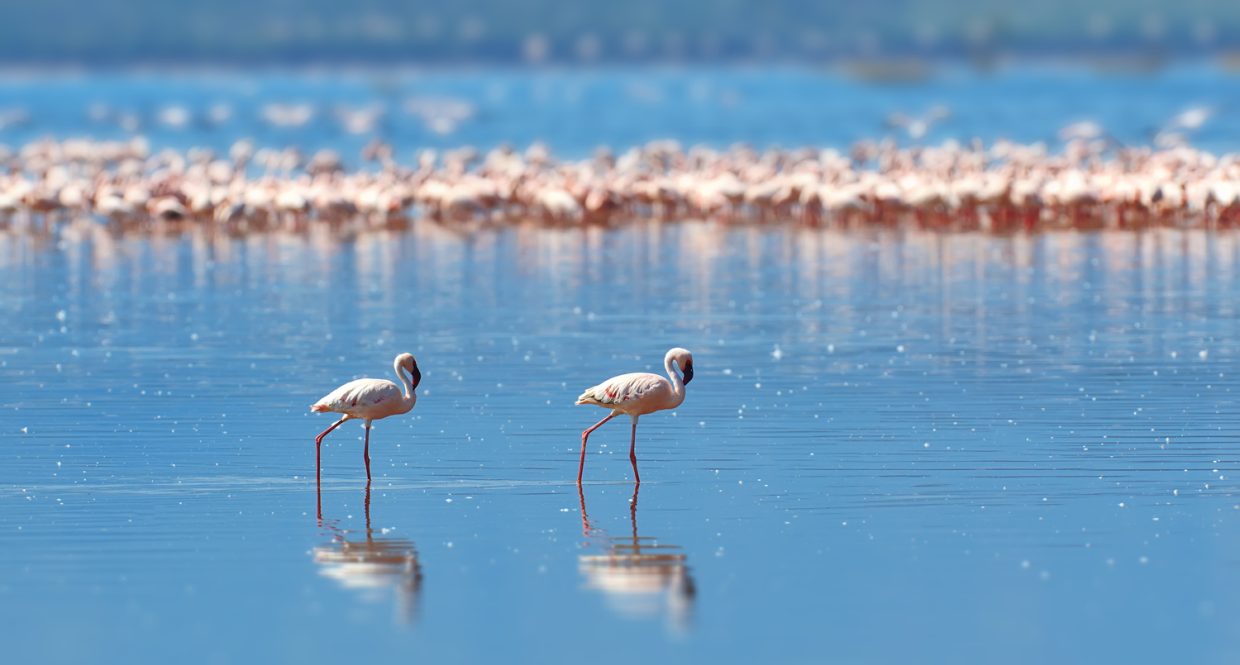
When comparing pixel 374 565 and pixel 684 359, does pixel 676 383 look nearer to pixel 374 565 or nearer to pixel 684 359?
pixel 684 359

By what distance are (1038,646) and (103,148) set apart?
Answer: 42626mm

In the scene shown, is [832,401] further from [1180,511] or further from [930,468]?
[1180,511]

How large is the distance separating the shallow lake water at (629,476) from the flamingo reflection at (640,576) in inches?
1.1

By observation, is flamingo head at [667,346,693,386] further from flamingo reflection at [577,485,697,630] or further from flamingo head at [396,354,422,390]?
flamingo reflection at [577,485,697,630]

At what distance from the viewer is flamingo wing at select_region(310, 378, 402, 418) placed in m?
12.2

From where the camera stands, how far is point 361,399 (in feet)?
39.9

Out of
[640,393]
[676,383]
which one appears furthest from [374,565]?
[676,383]

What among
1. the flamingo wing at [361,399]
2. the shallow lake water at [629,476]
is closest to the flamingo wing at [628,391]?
the shallow lake water at [629,476]

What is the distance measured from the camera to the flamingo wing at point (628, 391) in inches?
479

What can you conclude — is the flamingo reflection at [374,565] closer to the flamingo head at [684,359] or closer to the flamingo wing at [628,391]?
the flamingo wing at [628,391]

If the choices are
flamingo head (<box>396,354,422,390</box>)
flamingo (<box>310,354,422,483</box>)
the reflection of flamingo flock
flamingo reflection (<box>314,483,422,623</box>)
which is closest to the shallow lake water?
flamingo reflection (<box>314,483,422,623</box>)

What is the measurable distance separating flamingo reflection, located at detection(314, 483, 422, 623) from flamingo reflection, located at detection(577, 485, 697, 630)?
70cm

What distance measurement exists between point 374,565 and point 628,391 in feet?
7.80

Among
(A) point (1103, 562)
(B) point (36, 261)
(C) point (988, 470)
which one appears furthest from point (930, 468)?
(B) point (36, 261)
